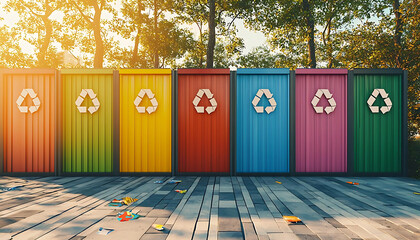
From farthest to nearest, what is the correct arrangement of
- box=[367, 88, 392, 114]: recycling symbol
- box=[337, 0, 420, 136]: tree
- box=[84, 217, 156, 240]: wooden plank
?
box=[337, 0, 420, 136]: tree, box=[367, 88, 392, 114]: recycling symbol, box=[84, 217, 156, 240]: wooden plank

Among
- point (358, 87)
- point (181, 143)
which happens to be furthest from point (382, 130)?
point (181, 143)

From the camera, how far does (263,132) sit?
6406 mm

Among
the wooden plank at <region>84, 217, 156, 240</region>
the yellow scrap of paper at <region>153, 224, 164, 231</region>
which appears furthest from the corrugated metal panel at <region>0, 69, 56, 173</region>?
the yellow scrap of paper at <region>153, 224, 164, 231</region>

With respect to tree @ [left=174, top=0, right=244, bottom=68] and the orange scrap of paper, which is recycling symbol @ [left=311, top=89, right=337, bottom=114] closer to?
the orange scrap of paper

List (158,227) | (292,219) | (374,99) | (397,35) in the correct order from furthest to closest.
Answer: (397,35), (374,99), (292,219), (158,227)

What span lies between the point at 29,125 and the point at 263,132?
6332mm

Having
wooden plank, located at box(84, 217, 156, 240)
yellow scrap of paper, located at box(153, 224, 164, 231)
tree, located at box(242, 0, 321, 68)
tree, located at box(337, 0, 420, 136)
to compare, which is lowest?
wooden plank, located at box(84, 217, 156, 240)

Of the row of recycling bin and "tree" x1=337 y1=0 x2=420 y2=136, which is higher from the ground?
"tree" x1=337 y1=0 x2=420 y2=136

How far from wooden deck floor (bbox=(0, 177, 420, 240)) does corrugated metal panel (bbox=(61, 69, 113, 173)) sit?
2.31ft

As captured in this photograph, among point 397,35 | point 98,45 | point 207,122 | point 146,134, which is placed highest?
point 98,45

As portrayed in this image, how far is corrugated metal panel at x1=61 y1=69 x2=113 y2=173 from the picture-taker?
645cm

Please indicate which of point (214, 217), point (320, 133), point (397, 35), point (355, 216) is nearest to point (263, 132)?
point (320, 133)

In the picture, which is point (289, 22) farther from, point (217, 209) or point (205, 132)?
point (217, 209)

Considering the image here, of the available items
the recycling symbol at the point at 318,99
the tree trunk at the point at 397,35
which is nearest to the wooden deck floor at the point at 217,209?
the recycling symbol at the point at 318,99
